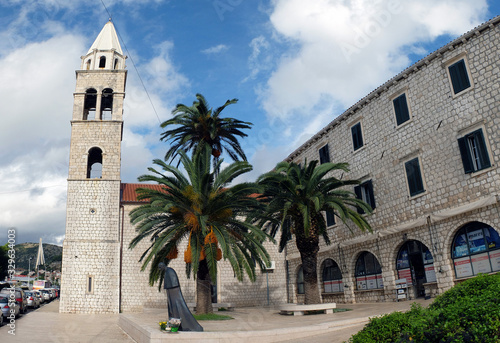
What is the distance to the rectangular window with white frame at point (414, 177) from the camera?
63.2 ft

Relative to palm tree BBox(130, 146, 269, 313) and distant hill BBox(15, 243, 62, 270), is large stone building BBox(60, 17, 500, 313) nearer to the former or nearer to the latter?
palm tree BBox(130, 146, 269, 313)

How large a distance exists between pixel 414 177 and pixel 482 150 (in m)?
3.61

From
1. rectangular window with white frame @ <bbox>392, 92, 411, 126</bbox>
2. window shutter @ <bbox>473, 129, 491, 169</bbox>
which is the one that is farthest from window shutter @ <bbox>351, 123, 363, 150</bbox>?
window shutter @ <bbox>473, 129, 491, 169</bbox>

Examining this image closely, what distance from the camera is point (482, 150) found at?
16.6 metres

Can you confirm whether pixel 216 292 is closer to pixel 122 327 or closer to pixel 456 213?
pixel 122 327

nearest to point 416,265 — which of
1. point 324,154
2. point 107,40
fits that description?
point 324,154

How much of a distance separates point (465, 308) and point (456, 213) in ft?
38.9

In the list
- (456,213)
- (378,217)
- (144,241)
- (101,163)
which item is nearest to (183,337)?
(456,213)

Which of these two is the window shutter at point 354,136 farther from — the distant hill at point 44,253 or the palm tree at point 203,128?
the distant hill at point 44,253

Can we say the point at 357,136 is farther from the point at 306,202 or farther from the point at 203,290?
the point at 203,290

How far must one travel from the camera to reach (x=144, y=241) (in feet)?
95.0

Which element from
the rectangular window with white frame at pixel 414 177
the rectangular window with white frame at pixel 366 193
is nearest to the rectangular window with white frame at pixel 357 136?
the rectangular window with white frame at pixel 366 193

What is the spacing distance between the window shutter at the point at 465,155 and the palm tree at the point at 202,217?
891 centimetres

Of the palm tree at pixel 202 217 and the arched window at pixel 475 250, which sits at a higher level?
the palm tree at pixel 202 217
